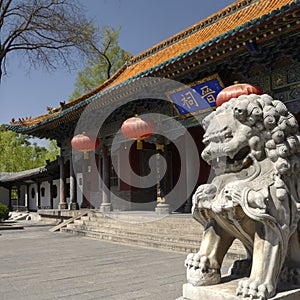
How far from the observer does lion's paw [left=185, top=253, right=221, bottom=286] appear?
235 cm

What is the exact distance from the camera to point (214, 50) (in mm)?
6168

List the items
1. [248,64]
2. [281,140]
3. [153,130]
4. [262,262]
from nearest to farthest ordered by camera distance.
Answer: [262,262] → [281,140] → [248,64] → [153,130]

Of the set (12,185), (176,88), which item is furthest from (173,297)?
(12,185)

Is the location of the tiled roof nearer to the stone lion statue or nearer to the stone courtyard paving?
the stone lion statue

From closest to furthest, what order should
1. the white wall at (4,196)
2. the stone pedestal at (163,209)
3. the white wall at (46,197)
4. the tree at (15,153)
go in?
1. the stone pedestal at (163,209)
2. the white wall at (46,197)
3. the white wall at (4,196)
4. the tree at (15,153)

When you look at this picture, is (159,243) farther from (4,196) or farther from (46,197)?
(4,196)

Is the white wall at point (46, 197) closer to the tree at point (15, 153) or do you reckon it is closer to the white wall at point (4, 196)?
the white wall at point (4, 196)

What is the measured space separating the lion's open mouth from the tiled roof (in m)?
3.37

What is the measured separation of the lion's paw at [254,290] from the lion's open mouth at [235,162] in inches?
28.1

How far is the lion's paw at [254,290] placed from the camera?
2016 millimetres

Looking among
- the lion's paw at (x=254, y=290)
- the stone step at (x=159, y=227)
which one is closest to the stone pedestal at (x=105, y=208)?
the stone step at (x=159, y=227)

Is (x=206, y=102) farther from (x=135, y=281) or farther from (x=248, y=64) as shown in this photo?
(x=135, y=281)

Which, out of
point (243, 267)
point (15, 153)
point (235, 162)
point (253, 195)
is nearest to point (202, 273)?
point (243, 267)

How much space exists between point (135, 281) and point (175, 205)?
686 centimetres
